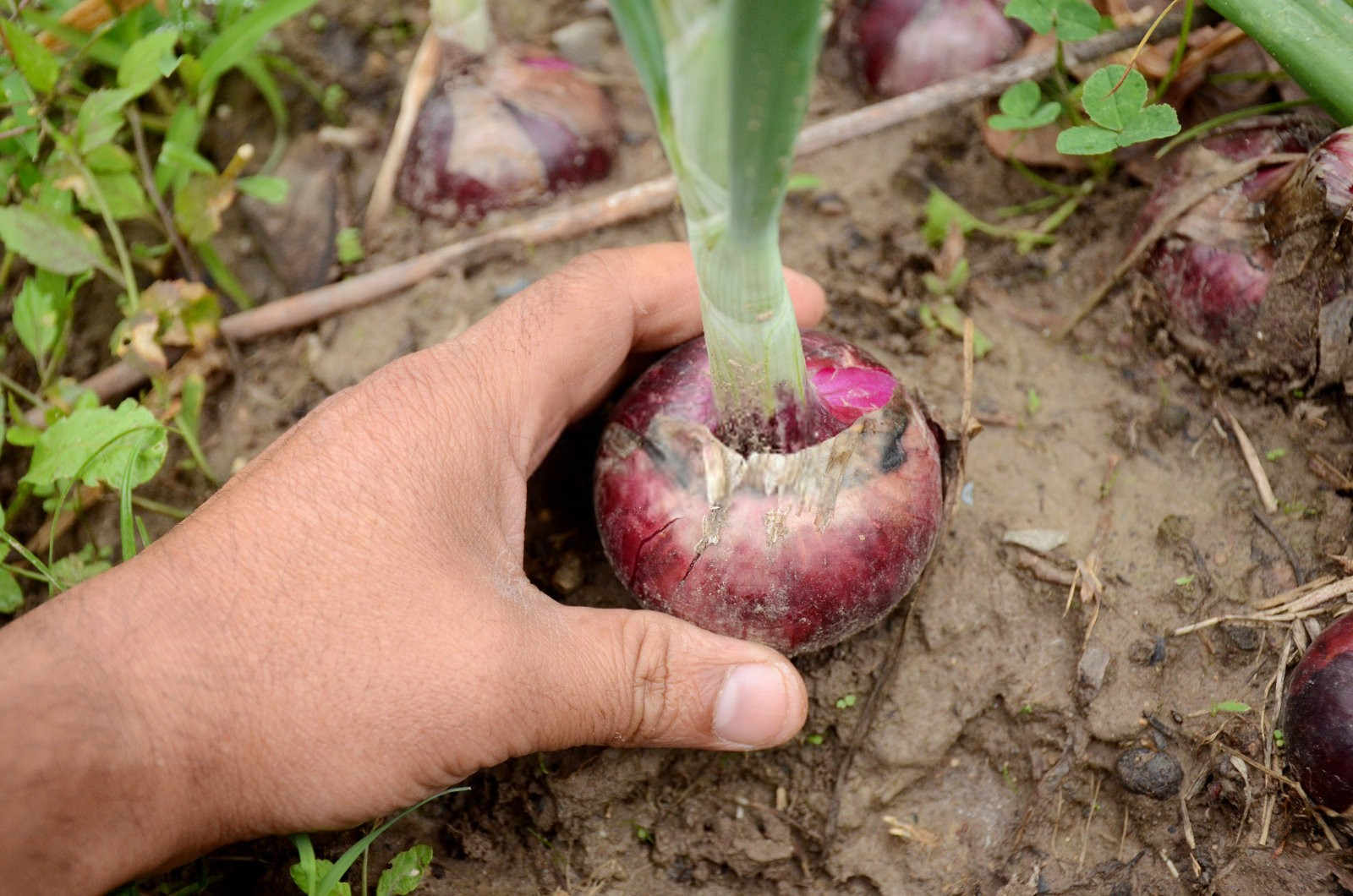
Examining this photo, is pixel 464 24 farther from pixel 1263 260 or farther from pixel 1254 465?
pixel 1254 465

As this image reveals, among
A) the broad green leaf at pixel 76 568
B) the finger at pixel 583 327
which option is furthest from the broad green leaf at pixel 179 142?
the finger at pixel 583 327

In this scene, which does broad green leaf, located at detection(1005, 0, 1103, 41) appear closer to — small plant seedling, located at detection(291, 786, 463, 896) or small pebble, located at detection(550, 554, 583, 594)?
small pebble, located at detection(550, 554, 583, 594)

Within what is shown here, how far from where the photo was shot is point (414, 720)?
4.33 ft

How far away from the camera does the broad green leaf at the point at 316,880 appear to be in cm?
141

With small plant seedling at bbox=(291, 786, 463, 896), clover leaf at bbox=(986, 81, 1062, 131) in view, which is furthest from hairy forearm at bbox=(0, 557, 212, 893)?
clover leaf at bbox=(986, 81, 1062, 131)

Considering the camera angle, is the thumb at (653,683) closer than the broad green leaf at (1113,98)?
Yes

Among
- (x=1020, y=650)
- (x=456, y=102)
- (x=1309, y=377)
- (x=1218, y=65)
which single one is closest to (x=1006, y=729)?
(x=1020, y=650)

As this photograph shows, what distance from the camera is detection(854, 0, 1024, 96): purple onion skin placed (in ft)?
7.57

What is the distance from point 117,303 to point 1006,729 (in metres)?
1.98

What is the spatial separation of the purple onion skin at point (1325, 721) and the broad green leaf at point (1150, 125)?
31.5 inches

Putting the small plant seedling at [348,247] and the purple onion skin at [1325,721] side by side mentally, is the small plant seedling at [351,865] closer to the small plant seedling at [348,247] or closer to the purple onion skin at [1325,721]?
the purple onion skin at [1325,721]

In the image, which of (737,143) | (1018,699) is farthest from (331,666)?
(1018,699)

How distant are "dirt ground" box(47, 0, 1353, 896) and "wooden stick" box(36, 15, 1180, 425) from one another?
0.25 metres

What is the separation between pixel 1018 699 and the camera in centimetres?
168
